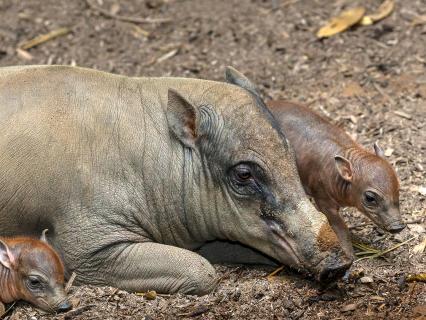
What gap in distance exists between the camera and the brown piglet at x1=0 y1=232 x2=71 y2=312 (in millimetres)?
7781

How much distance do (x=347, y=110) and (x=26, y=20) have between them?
4.70 m

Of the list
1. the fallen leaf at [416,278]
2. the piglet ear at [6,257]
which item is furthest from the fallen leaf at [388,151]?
the piglet ear at [6,257]

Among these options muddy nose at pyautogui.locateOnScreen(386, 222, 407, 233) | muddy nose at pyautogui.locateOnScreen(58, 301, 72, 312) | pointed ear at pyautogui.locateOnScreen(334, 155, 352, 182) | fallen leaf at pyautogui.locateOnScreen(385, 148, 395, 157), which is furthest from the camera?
fallen leaf at pyautogui.locateOnScreen(385, 148, 395, 157)

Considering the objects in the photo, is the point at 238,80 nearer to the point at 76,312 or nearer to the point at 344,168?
the point at 344,168

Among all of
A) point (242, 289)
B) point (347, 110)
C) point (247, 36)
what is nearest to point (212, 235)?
point (242, 289)

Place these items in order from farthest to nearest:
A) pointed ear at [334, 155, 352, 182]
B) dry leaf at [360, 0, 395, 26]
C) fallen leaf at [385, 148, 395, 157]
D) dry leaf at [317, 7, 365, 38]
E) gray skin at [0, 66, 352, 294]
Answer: dry leaf at [360, 0, 395, 26], dry leaf at [317, 7, 365, 38], fallen leaf at [385, 148, 395, 157], pointed ear at [334, 155, 352, 182], gray skin at [0, 66, 352, 294]

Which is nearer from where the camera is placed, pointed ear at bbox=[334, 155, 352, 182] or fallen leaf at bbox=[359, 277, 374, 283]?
fallen leaf at bbox=[359, 277, 374, 283]

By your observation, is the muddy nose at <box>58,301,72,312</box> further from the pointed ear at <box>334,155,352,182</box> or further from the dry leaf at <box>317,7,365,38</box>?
the dry leaf at <box>317,7,365,38</box>

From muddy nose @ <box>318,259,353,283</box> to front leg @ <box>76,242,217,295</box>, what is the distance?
0.92 m

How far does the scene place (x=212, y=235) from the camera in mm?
8453

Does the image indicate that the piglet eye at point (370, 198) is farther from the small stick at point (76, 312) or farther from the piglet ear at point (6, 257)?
the piglet ear at point (6, 257)

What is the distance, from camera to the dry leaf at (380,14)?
12.4m

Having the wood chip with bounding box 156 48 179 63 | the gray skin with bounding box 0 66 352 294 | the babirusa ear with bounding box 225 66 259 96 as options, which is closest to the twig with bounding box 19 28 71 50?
the wood chip with bounding box 156 48 179 63

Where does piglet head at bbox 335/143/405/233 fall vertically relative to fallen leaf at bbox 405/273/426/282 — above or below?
above
